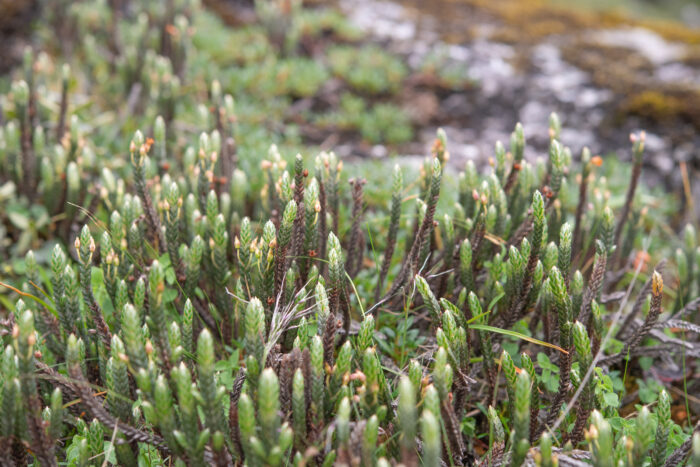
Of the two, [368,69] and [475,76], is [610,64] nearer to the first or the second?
[475,76]

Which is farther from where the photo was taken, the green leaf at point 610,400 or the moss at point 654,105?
the moss at point 654,105

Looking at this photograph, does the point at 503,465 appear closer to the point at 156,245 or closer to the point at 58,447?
the point at 58,447

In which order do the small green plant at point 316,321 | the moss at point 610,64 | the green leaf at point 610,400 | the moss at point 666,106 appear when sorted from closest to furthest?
the small green plant at point 316,321, the green leaf at point 610,400, the moss at point 666,106, the moss at point 610,64

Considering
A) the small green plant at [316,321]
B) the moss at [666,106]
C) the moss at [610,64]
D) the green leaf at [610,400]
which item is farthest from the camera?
the moss at [610,64]

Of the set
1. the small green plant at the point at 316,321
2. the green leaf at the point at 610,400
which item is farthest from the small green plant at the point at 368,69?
the green leaf at the point at 610,400

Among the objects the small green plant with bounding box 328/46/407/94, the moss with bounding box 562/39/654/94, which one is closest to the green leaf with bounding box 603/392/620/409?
the small green plant with bounding box 328/46/407/94

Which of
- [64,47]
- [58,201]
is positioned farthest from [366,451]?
[64,47]

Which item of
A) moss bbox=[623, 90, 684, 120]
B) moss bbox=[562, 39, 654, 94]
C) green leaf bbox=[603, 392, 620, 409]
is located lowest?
green leaf bbox=[603, 392, 620, 409]

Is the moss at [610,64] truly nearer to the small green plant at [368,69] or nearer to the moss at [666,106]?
the moss at [666,106]

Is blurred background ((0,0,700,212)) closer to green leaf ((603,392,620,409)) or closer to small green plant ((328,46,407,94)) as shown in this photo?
small green plant ((328,46,407,94))

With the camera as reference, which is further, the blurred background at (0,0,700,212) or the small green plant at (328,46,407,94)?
the small green plant at (328,46,407,94)

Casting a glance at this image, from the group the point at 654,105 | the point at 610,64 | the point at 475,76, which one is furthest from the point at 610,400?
the point at 610,64
